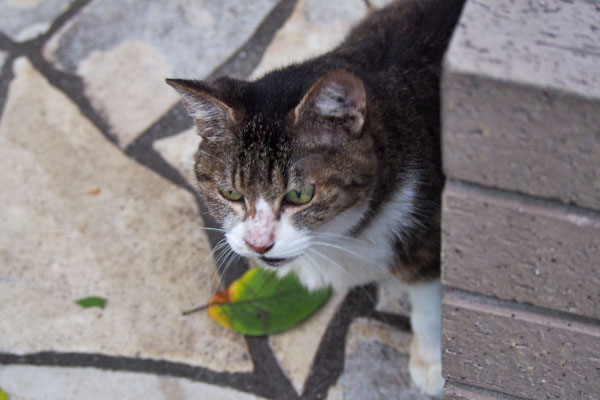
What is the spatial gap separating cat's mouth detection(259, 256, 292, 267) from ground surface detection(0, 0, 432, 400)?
0.38 meters

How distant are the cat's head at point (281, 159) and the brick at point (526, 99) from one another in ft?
1.28

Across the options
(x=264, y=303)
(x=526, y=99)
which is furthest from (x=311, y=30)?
(x=526, y=99)

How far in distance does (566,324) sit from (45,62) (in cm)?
191

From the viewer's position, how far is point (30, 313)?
1.67m

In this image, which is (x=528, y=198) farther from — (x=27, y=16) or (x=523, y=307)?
(x=27, y=16)

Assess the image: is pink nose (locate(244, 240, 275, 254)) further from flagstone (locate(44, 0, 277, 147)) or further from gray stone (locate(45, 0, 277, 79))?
gray stone (locate(45, 0, 277, 79))

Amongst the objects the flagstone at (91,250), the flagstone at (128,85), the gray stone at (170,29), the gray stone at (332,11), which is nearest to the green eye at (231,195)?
the flagstone at (91,250)

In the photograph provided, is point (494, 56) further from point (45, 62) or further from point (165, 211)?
point (45, 62)

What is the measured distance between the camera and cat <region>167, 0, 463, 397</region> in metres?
1.18

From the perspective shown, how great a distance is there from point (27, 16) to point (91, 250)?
41.0 inches

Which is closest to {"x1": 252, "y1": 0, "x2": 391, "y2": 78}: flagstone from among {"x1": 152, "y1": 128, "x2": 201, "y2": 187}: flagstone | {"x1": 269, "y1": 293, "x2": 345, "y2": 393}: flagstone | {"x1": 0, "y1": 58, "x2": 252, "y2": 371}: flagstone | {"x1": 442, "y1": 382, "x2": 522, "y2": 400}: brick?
{"x1": 152, "y1": 128, "x2": 201, "y2": 187}: flagstone

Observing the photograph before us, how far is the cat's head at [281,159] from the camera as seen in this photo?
1.17 meters

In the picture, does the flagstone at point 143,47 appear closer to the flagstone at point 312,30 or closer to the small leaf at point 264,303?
the flagstone at point 312,30

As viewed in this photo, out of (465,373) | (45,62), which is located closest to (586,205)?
(465,373)
